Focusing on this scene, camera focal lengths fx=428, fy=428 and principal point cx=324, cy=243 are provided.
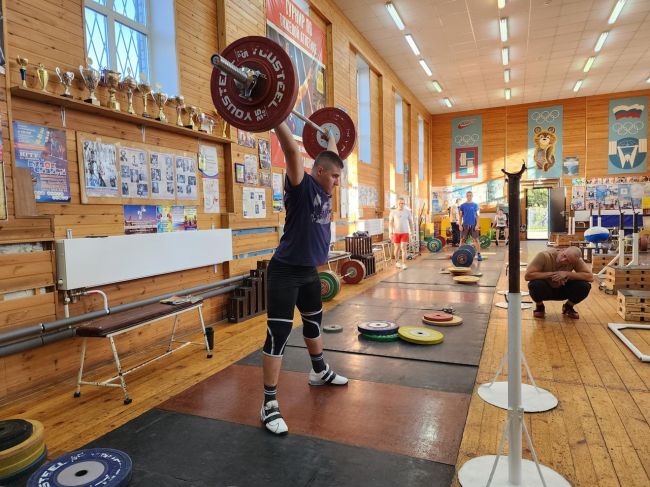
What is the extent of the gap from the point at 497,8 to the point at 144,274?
6.95 metres

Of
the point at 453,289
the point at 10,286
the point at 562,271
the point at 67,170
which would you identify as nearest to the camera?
the point at 10,286

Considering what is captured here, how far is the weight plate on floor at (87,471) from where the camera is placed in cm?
143

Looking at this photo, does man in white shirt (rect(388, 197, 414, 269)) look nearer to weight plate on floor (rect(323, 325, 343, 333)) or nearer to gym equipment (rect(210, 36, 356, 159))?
weight plate on floor (rect(323, 325, 343, 333))

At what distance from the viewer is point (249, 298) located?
14.0ft

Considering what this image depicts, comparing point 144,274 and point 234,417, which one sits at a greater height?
point 144,274

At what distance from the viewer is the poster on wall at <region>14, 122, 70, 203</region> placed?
8.15 feet

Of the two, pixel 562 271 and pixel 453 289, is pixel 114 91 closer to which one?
pixel 562 271

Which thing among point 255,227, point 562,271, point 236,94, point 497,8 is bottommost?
point 562,271

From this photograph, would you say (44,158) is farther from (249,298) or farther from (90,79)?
(249,298)

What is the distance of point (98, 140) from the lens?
293 cm

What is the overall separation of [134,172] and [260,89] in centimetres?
177

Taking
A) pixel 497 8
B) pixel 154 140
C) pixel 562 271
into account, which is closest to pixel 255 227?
pixel 154 140

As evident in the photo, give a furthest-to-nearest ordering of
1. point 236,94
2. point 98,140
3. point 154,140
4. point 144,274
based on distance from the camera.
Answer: point 154,140 → point 144,274 → point 98,140 → point 236,94

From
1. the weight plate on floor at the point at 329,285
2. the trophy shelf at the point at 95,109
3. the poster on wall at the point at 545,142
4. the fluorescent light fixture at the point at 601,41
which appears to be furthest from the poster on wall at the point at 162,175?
the poster on wall at the point at 545,142
